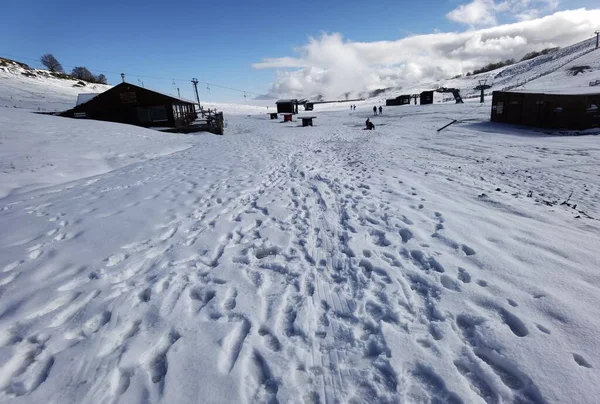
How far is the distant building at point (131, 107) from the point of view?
1148 inches

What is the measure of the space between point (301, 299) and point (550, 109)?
26.7m

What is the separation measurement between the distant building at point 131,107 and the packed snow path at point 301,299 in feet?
80.5

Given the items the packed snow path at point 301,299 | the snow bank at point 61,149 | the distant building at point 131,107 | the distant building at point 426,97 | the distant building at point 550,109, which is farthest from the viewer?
the distant building at point 426,97

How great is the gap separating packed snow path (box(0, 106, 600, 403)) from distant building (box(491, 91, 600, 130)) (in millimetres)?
17845

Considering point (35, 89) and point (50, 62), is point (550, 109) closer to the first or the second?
point (35, 89)

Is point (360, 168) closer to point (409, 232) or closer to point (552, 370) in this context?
point (409, 232)

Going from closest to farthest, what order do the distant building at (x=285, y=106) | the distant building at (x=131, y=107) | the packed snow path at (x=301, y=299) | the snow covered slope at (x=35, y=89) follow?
the packed snow path at (x=301, y=299) → the distant building at (x=131, y=107) → the snow covered slope at (x=35, y=89) → the distant building at (x=285, y=106)

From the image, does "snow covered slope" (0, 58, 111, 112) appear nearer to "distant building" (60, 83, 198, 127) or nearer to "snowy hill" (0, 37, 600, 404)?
"distant building" (60, 83, 198, 127)

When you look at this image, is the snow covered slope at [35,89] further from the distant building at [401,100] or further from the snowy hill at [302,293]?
the distant building at [401,100]

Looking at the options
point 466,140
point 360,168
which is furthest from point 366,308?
point 466,140

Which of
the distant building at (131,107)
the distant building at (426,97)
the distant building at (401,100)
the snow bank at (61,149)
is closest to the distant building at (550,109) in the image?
the snow bank at (61,149)

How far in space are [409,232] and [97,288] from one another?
5.00 meters

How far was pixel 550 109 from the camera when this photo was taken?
70.7ft

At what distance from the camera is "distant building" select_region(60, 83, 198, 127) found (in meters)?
29.2
